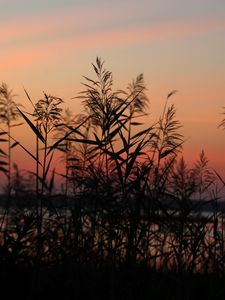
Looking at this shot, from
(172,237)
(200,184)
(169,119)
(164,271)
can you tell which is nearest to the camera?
(164,271)

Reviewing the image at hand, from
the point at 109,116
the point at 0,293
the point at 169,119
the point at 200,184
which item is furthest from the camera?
the point at 200,184

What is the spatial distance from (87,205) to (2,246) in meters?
1.21

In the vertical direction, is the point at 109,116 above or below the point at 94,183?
above

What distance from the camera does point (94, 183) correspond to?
6.91 m

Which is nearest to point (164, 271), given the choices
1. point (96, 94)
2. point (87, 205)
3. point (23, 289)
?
point (87, 205)

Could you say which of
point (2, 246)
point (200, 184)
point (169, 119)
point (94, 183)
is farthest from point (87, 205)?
point (200, 184)

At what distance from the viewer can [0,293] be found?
619 cm

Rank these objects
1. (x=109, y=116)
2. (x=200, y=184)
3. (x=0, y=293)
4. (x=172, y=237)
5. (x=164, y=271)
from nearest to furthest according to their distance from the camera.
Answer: (x=0, y=293), (x=109, y=116), (x=164, y=271), (x=172, y=237), (x=200, y=184)

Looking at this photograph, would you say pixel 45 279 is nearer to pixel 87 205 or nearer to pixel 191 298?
pixel 87 205

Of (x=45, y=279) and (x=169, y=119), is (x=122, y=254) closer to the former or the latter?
(x=45, y=279)

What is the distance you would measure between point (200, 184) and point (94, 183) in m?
5.52

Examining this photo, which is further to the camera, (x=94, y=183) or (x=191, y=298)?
(x=94, y=183)

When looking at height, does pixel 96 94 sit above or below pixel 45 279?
above

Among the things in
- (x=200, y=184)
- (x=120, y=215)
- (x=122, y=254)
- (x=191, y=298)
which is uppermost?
(x=200, y=184)
